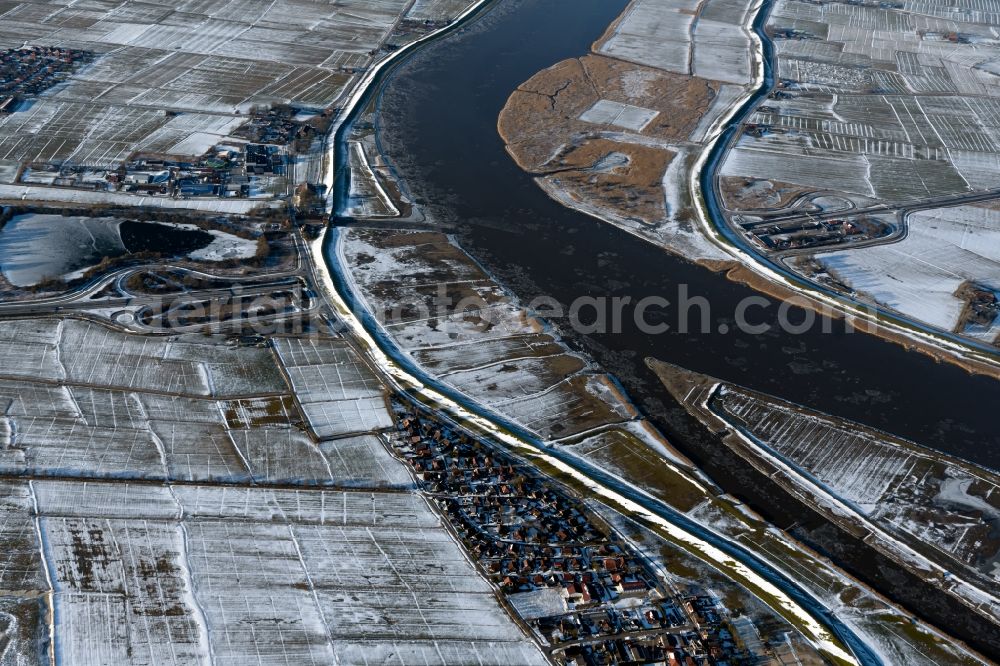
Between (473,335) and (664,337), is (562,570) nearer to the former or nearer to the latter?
(473,335)

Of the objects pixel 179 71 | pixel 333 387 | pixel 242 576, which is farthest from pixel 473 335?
pixel 179 71

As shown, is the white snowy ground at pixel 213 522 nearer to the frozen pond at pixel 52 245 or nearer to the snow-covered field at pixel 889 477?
the frozen pond at pixel 52 245

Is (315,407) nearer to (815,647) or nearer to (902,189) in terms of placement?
(815,647)

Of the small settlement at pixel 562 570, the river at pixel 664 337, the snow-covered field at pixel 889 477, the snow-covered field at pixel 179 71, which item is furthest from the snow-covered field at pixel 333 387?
the snow-covered field at pixel 889 477

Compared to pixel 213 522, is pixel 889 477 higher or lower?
lower

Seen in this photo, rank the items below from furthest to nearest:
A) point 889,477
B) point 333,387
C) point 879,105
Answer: point 879,105
point 333,387
point 889,477

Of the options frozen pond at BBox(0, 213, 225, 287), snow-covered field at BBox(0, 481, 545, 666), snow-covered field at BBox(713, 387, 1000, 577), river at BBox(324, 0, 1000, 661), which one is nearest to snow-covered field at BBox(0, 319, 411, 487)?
snow-covered field at BBox(0, 481, 545, 666)

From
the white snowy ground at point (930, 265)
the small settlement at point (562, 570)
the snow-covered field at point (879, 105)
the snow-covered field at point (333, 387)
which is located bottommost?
the small settlement at point (562, 570)
